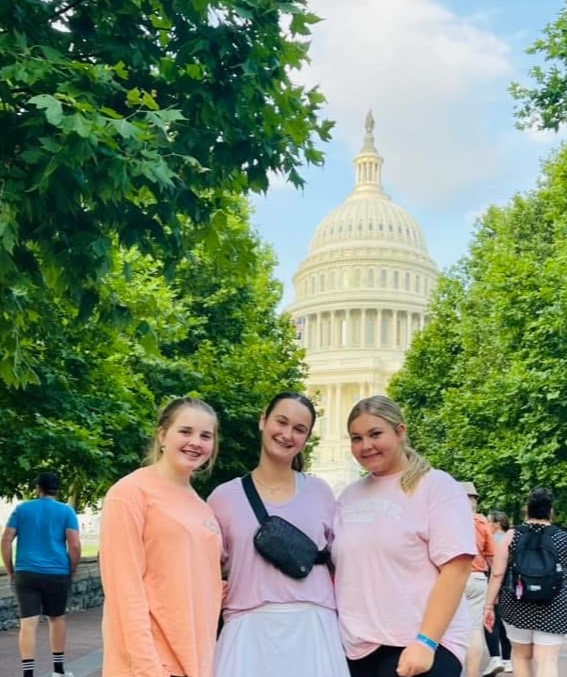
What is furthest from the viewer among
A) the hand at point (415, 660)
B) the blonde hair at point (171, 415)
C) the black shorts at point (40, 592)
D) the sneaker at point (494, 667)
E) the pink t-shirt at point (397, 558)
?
the sneaker at point (494, 667)

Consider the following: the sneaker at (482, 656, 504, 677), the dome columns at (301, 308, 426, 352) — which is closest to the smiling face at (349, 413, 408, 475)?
the sneaker at (482, 656, 504, 677)

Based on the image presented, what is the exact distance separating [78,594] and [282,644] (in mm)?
15073

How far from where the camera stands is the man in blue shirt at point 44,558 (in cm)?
960

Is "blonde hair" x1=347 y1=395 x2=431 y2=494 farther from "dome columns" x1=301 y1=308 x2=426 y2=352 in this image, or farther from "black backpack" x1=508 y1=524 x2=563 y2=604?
"dome columns" x1=301 y1=308 x2=426 y2=352

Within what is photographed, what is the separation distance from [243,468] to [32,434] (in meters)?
13.4

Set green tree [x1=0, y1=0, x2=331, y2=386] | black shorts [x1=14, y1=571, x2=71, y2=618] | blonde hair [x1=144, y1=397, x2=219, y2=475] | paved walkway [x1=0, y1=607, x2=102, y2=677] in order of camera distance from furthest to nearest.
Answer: paved walkway [x1=0, y1=607, x2=102, y2=677] < black shorts [x1=14, y1=571, x2=71, y2=618] < green tree [x1=0, y1=0, x2=331, y2=386] < blonde hair [x1=144, y1=397, x2=219, y2=475]

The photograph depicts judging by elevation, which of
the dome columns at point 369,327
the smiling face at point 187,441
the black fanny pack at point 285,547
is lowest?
the black fanny pack at point 285,547

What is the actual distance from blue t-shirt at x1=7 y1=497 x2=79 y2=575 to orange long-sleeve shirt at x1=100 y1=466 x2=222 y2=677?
6082 millimetres

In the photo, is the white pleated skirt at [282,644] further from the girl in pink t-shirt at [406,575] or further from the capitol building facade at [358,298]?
the capitol building facade at [358,298]

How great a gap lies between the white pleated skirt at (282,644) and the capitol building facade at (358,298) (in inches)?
4247

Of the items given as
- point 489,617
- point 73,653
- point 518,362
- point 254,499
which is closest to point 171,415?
point 254,499

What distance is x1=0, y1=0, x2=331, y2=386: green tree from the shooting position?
194 inches

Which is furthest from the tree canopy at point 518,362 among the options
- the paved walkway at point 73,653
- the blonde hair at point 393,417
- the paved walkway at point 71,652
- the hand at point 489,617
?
the blonde hair at point 393,417

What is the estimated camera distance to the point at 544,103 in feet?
47.9
